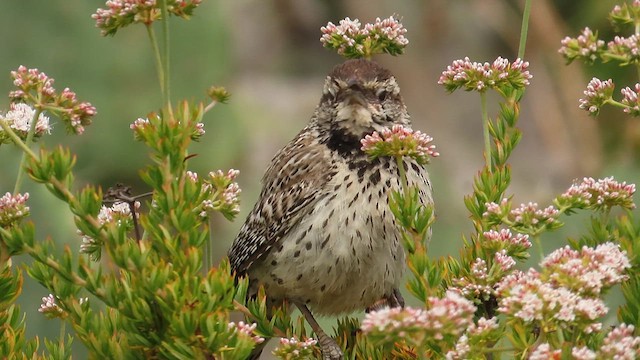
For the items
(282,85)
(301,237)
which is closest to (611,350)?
(301,237)

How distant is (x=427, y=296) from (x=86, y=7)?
3.78 meters

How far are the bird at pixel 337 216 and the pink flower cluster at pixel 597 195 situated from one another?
105 cm

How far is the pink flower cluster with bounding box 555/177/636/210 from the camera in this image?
1.67m

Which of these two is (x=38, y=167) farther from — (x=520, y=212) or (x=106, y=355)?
(x=520, y=212)

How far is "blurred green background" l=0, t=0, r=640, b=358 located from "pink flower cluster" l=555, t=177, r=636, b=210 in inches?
79.9

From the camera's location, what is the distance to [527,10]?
6.19ft

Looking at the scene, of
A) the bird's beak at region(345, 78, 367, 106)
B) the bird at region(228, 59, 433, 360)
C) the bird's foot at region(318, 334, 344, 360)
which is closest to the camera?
the bird's foot at region(318, 334, 344, 360)

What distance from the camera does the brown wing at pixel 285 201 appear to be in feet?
9.70

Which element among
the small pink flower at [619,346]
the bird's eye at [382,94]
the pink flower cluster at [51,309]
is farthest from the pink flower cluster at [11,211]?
the bird's eye at [382,94]

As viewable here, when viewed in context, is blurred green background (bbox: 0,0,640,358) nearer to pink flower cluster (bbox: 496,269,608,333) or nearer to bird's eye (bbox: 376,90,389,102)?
bird's eye (bbox: 376,90,389,102)

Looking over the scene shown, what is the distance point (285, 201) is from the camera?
3.03m

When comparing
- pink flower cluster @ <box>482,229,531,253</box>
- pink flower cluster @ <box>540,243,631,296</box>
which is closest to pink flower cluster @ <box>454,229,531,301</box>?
pink flower cluster @ <box>482,229,531,253</box>

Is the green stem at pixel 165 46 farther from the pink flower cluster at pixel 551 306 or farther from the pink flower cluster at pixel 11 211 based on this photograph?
the pink flower cluster at pixel 551 306

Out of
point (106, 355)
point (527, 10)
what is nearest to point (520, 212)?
point (527, 10)
